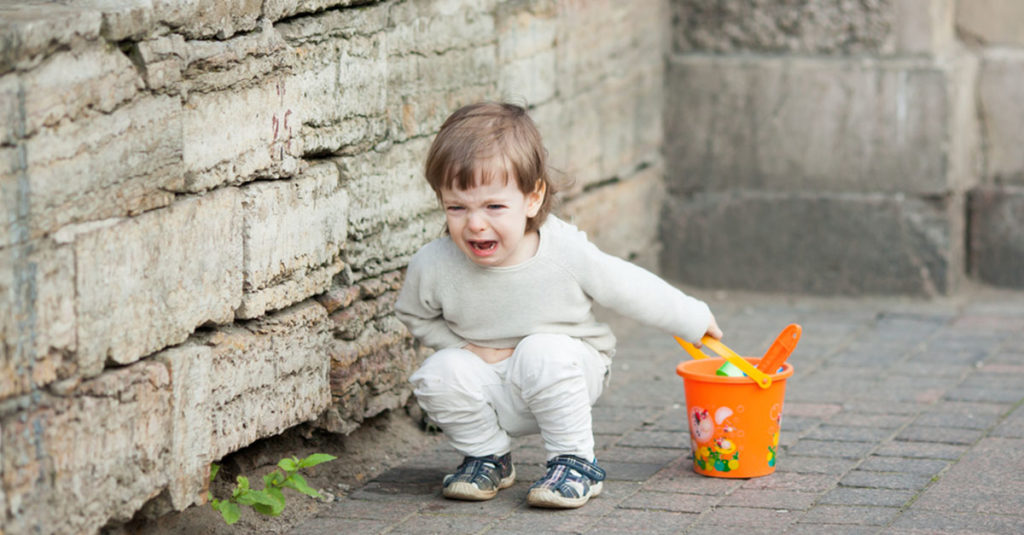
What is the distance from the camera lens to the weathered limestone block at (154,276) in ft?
8.77

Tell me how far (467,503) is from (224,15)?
1.34 m

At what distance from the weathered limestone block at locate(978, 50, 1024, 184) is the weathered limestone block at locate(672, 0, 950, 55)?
247mm

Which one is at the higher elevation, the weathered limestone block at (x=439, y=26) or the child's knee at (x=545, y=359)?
the weathered limestone block at (x=439, y=26)

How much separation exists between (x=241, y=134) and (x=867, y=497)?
1.78 m

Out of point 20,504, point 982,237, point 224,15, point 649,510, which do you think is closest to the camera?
point 20,504

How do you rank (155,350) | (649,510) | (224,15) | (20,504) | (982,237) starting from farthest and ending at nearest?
(982,237) < (649,510) < (224,15) < (155,350) < (20,504)

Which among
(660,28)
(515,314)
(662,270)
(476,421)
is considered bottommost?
(662,270)

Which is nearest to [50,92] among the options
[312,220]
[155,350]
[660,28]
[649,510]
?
[155,350]

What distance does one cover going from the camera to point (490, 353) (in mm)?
3492

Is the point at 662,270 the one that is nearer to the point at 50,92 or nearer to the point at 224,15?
the point at 224,15

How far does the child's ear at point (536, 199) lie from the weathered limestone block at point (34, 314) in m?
1.17

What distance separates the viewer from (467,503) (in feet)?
11.3

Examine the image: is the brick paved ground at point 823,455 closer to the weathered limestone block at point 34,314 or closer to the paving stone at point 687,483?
the paving stone at point 687,483

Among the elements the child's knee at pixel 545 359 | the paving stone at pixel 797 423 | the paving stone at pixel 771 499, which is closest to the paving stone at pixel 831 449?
the paving stone at pixel 797 423
